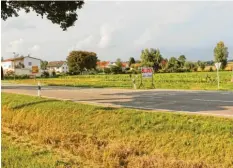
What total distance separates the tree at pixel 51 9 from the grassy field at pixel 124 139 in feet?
16.1

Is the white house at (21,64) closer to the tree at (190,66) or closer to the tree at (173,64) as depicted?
the tree at (173,64)

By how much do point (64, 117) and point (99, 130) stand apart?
292 cm

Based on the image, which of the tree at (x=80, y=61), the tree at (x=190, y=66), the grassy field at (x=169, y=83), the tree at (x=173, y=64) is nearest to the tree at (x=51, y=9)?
the grassy field at (x=169, y=83)

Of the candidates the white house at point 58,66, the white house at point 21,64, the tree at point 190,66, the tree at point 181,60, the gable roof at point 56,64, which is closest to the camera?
the tree at point 190,66

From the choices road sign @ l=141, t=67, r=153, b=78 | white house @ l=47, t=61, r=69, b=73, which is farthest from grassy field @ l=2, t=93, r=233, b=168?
white house @ l=47, t=61, r=69, b=73

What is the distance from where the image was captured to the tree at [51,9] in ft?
53.4

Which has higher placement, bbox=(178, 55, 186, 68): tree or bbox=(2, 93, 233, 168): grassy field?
bbox=(178, 55, 186, 68): tree

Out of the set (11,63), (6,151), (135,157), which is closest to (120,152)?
(135,157)

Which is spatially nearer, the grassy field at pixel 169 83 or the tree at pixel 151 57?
the grassy field at pixel 169 83

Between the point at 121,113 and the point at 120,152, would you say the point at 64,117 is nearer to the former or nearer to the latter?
the point at 121,113

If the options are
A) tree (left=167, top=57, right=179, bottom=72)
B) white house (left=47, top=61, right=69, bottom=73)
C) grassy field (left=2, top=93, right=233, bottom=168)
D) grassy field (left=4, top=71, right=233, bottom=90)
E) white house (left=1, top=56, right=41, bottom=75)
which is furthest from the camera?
white house (left=47, top=61, right=69, bottom=73)

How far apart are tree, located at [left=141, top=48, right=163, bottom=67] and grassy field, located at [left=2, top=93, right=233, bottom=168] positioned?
8573 cm

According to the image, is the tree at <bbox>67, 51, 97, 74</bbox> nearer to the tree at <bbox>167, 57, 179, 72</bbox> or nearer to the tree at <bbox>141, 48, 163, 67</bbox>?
the tree at <bbox>141, 48, 163, 67</bbox>

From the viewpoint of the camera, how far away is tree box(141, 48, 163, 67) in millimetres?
100450
